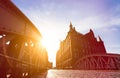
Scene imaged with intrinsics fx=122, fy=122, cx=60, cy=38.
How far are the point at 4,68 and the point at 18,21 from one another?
2.52 metres

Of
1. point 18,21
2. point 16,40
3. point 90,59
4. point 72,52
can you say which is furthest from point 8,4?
point 72,52

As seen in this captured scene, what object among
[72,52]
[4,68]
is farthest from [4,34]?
[72,52]

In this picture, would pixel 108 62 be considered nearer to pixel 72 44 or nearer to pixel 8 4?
pixel 8 4

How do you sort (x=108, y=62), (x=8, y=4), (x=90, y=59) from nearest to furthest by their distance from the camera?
1. (x=8, y=4)
2. (x=108, y=62)
3. (x=90, y=59)

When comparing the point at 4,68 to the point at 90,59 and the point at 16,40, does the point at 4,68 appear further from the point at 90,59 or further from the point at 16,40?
the point at 90,59

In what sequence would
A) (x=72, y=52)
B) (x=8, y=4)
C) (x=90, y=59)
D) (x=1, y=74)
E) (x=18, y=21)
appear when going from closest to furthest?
(x=1, y=74) → (x=8, y=4) → (x=18, y=21) → (x=90, y=59) → (x=72, y=52)

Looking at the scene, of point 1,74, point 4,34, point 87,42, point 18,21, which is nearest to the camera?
point 1,74

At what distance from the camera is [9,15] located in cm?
448

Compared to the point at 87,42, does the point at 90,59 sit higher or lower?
lower

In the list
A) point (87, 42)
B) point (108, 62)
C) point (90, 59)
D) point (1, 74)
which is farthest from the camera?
point (87, 42)

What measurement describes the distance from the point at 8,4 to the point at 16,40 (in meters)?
1.34

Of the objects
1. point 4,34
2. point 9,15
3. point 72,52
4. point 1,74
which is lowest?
point 1,74

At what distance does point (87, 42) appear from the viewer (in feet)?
224

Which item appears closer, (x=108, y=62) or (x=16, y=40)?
(x=16, y=40)
